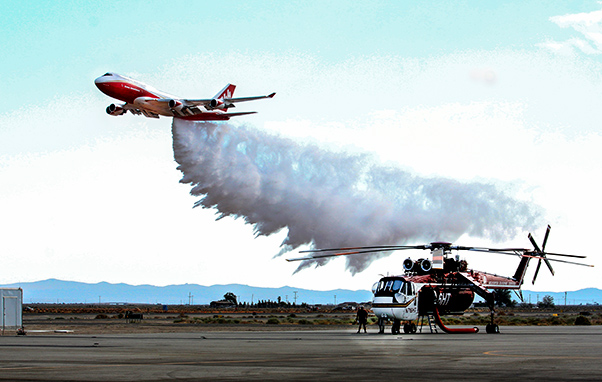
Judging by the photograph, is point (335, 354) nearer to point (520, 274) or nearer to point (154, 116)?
point (520, 274)

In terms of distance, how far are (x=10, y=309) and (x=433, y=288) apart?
25462 millimetres

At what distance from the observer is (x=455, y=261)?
44.7 meters

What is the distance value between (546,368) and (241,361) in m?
8.51

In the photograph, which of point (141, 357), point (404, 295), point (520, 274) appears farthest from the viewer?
point (520, 274)

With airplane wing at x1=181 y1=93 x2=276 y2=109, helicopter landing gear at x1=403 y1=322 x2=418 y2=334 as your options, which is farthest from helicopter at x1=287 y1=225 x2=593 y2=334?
airplane wing at x1=181 y1=93 x2=276 y2=109

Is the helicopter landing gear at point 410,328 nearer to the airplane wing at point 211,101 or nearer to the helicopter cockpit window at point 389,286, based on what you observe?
the helicopter cockpit window at point 389,286

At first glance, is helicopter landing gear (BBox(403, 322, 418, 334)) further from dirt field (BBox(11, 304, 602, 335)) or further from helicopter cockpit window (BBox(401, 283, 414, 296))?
dirt field (BBox(11, 304, 602, 335))

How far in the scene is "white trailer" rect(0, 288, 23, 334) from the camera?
44.0 meters

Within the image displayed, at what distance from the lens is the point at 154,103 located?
59219 millimetres

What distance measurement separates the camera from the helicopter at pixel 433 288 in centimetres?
4191

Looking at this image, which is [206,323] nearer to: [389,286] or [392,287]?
[389,286]

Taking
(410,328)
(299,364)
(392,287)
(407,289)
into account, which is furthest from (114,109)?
(299,364)

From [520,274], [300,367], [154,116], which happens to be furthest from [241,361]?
[154,116]

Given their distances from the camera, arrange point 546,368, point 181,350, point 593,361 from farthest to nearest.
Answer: point 181,350, point 593,361, point 546,368
